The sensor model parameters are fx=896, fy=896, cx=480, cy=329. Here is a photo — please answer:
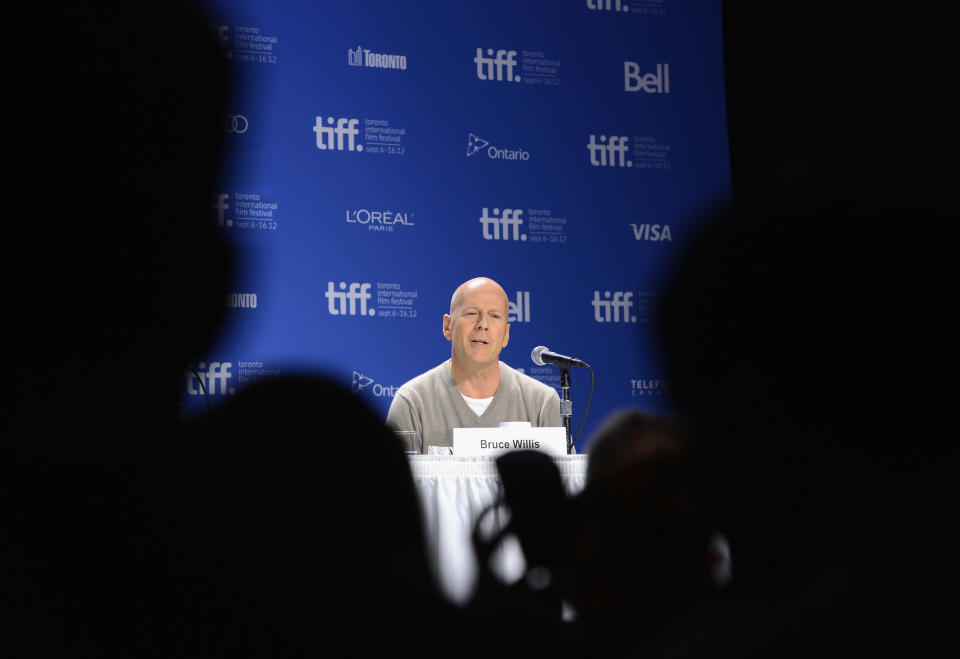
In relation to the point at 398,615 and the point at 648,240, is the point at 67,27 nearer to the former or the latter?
the point at 398,615

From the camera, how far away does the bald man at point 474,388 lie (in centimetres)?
357

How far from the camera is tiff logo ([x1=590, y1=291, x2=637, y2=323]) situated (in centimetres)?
448

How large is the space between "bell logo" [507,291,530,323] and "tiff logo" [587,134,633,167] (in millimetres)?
794

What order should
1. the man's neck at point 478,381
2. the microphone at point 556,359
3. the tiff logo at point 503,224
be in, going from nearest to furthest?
1. the microphone at point 556,359
2. the man's neck at point 478,381
3. the tiff logo at point 503,224

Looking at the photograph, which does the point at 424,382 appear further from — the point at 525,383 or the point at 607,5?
the point at 607,5

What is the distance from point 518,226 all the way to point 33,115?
164 inches

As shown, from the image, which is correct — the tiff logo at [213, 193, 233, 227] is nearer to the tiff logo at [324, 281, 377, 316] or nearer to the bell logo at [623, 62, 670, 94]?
the tiff logo at [324, 281, 377, 316]

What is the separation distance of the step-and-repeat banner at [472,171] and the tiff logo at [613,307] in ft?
0.03

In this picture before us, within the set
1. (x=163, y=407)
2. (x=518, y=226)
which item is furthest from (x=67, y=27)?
(x=518, y=226)

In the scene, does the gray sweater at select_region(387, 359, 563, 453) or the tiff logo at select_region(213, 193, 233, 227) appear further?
the gray sweater at select_region(387, 359, 563, 453)

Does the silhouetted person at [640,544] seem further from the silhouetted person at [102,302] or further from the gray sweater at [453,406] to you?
the gray sweater at [453,406]

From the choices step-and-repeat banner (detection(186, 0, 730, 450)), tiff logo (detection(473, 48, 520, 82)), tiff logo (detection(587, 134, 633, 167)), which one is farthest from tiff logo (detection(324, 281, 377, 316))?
tiff logo (detection(587, 134, 633, 167))

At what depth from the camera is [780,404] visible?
379 mm

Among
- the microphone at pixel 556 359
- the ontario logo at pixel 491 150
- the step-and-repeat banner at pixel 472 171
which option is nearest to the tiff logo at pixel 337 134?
the step-and-repeat banner at pixel 472 171
